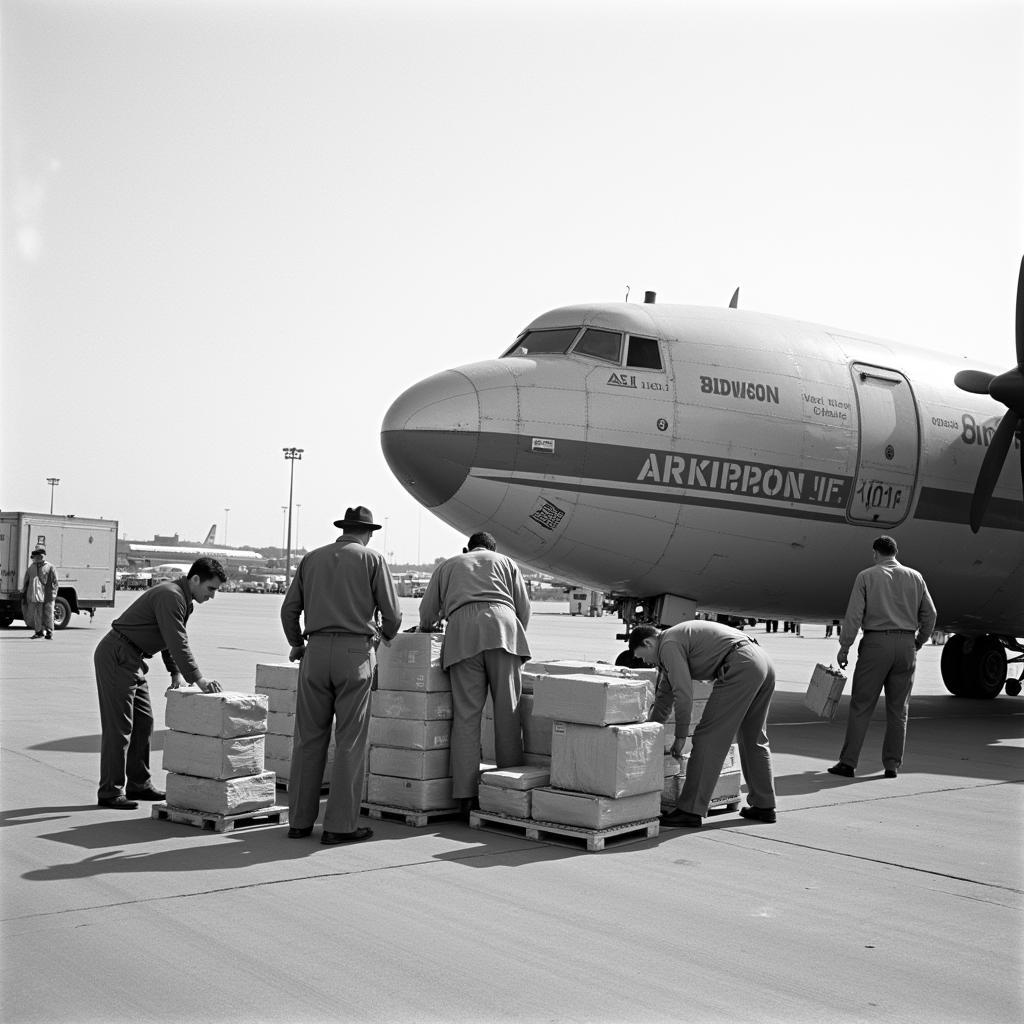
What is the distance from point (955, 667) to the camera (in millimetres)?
18656

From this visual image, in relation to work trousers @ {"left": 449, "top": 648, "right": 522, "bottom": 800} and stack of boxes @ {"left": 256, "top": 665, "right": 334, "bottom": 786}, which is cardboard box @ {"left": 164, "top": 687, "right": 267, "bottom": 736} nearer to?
stack of boxes @ {"left": 256, "top": 665, "right": 334, "bottom": 786}

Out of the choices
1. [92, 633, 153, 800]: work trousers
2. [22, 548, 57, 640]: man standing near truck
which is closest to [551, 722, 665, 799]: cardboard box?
[92, 633, 153, 800]: work trousers

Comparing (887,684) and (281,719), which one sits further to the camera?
(887,684)

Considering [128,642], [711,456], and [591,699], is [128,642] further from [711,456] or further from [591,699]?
[711,456]

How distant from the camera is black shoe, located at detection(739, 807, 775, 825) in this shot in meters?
7.98

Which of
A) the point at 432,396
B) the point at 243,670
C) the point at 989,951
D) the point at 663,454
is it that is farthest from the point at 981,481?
the point at 243,670

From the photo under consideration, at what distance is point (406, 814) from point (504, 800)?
72 centimetres

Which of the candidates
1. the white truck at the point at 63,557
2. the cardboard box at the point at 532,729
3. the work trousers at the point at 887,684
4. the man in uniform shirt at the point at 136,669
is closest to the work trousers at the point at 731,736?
the cardboard box at the point at 532,729

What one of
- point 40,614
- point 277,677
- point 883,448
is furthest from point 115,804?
point 40,614

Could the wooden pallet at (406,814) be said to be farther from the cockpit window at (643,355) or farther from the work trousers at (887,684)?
the cockpit window at (643,355)

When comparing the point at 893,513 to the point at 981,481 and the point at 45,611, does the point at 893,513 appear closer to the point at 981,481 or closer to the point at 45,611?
the point at 981,481

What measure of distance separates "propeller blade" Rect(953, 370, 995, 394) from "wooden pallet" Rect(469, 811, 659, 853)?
8.59m

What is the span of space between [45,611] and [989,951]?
2462cm

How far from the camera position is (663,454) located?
12.1m
